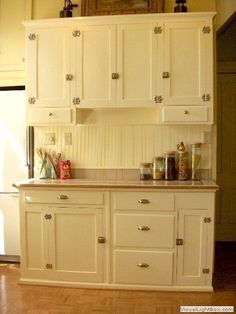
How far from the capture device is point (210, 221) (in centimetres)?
263

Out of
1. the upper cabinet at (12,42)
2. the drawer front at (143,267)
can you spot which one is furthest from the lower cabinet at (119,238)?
the upper cabinet at (12,42)

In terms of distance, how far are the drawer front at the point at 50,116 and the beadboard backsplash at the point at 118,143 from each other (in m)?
0.28

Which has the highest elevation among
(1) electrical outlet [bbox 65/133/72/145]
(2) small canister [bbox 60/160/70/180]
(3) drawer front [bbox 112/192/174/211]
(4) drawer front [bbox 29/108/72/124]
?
(4) drawer front [bbox 29/108/72/124]

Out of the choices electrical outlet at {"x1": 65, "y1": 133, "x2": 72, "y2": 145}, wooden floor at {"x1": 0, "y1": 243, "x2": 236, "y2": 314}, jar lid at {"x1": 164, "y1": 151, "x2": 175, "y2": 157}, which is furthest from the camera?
electrical outlet at {"x1": 65, "y1": 133, "x2": 72, "y2": 145}

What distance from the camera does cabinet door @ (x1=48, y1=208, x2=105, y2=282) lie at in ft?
9.00

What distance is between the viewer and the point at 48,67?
9.64ft

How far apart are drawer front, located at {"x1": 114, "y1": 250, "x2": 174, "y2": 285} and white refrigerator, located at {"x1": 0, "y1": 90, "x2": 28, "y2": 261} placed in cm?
123

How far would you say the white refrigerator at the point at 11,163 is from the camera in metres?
3.33

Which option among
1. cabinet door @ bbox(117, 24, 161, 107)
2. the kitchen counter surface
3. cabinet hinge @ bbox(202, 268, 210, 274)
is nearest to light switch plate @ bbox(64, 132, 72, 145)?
the kitchen counter surface

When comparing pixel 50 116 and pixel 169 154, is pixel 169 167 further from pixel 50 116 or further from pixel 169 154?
pixel 50 116

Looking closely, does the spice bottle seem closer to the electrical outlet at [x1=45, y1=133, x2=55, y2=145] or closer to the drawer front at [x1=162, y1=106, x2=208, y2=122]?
the drawer front at [x1=162, y1=106, x2=208, y2=122]

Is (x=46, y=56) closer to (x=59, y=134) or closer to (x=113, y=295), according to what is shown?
(x=59, y=134)

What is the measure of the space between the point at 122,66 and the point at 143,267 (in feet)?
5.71

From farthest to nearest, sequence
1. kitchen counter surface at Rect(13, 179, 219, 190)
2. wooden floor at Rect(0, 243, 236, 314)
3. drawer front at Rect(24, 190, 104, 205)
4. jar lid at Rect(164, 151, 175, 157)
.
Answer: jar lid at Rect(164, 151, 175, 157) → drawer front at Rect(24, 190, 104, 205) → kitchen counter surface at Rect(13, 179, 219, 190) → wooden floor at Rect(0, 243, 236, 314)
